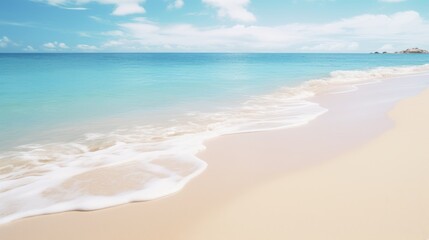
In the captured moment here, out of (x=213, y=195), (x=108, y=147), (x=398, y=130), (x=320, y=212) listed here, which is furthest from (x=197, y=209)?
(x=398, y=130)

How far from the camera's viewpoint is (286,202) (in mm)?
3795

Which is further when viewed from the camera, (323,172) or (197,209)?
(323,172)

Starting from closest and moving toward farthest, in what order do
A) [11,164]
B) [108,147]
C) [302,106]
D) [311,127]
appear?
1. [11,164]
2. [108,147]
3. [311,127]
4. [302,106]

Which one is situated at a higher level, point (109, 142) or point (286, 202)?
point (286, 202)

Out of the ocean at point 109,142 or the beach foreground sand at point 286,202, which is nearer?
the beach foreground sand at point 286,202

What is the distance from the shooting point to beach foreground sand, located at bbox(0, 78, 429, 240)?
10.6ft

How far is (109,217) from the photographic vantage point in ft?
11.9

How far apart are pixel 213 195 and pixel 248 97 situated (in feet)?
36.9

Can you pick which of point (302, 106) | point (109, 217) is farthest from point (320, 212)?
point (302, 106)

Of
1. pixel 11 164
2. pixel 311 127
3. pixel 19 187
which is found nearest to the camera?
pixel 19 187

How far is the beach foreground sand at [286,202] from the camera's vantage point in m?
3.23

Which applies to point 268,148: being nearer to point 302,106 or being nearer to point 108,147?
point 108,147

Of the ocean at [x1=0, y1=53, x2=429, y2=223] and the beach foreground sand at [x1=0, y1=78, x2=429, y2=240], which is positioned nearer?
the beach foreground sand at [x1=0, y1=78, x2=429, y2=240]

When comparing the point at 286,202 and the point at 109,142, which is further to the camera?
the point at 109,142
